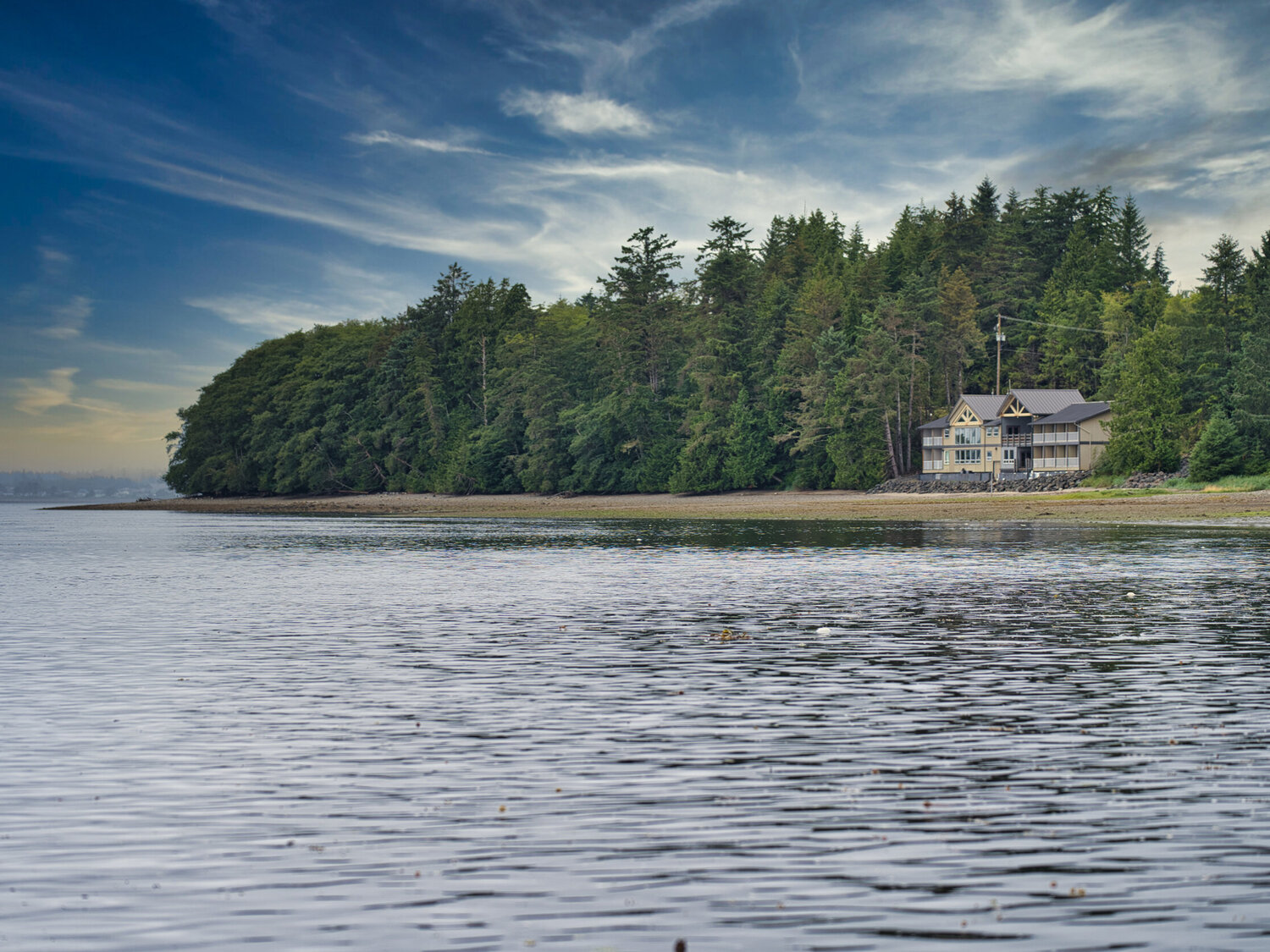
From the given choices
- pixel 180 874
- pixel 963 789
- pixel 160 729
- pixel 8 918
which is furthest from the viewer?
pixel 160 729

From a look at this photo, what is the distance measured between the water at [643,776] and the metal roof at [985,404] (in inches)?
4137

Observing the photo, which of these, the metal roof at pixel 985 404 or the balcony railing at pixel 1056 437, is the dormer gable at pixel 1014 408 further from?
the balcony railing at pixel 1056 437

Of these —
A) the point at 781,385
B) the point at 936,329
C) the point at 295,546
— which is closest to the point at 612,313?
the point at 781,385

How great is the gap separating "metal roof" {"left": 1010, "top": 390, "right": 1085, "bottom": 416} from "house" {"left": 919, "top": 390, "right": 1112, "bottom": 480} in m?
0.05

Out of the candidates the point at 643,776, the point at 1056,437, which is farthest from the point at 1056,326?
the point at 643,776

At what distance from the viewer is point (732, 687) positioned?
16.0m

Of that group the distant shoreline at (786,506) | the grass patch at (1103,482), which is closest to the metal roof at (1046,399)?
the grass patch at (1103,482)

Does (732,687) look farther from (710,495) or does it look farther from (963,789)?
(710,495)

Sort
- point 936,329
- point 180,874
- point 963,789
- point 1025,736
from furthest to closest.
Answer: point 936,329, point 1025,736, point 963,789, point 180,874

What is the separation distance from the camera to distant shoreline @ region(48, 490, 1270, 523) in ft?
252

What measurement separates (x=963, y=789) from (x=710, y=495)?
4555 inches

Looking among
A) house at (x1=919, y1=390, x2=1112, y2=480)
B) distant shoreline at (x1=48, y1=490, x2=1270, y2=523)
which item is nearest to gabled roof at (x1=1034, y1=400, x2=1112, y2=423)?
house at (x1=919, y1=390, x2=1112, y2=480)

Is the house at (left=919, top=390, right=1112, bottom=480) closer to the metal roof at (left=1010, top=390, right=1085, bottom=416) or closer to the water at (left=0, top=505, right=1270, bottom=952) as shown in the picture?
the metal roof at (left=1010, top=390, right=1085, bottom=416)

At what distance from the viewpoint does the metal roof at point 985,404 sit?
421 feet
